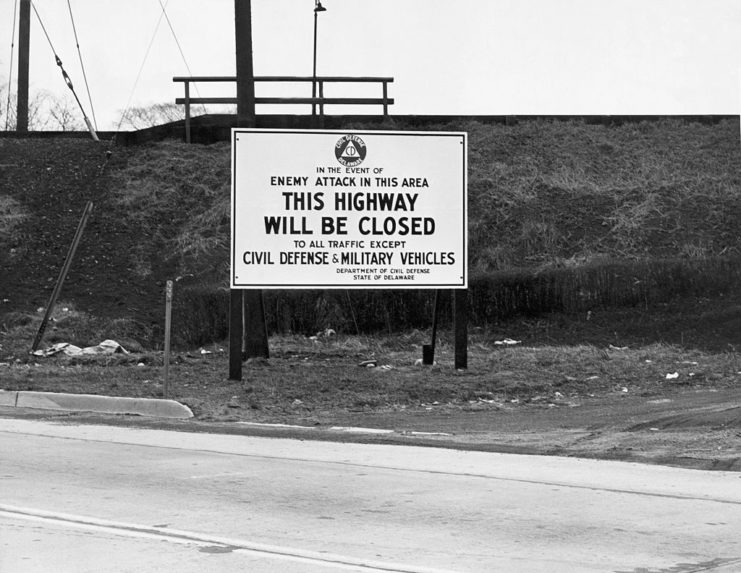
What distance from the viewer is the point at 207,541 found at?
735 centimetres

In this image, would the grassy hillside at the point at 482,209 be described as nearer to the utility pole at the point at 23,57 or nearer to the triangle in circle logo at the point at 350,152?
the utility pole at the point at 23,57

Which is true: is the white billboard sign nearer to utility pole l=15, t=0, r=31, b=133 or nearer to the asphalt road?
the asphalt road

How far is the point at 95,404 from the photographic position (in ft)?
54.4

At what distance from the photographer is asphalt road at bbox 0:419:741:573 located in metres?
6.86

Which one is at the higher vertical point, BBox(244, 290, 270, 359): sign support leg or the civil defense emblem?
the civil defense emblem

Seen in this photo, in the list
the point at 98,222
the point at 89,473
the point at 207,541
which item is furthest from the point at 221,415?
the point at 98,222

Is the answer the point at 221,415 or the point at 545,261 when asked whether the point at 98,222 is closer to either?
the point at 545,261

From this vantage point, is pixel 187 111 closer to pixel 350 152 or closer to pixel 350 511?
pixel 350 152

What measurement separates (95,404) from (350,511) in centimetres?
890

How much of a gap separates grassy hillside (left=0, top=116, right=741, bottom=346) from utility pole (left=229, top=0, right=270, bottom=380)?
3.75 metres

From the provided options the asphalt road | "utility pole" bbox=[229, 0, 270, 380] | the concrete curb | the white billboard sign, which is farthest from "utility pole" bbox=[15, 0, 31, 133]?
the asphalt road

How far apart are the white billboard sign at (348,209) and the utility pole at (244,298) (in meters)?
0.65

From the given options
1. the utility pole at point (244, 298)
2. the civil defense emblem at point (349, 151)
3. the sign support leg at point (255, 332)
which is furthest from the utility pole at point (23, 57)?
the civil defense emblem at point (349, 151)

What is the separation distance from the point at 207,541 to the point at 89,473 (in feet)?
11.2
